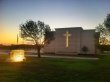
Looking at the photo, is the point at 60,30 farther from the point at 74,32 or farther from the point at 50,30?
the point at 50,30

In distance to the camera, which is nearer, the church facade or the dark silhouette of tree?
the dark silhouette of tree

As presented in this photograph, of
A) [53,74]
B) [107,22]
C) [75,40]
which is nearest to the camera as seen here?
[53,74]

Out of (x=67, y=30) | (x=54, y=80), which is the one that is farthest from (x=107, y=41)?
(x=67, y=30)

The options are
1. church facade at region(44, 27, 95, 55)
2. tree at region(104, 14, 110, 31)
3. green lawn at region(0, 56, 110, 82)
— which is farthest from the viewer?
church facade at region(44, 27, 95, 55)

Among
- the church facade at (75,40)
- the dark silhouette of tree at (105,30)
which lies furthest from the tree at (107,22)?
the church facade at (75,40)

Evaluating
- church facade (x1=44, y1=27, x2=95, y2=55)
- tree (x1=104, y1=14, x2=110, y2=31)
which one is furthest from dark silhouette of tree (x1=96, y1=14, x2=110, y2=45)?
church facade (x1=44, y1=27, x2=95, y2=55)

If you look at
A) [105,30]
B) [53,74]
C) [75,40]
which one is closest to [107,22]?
[105,30]

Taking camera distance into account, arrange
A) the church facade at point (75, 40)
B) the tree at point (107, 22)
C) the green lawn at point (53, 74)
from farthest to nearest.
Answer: the church facade at point (75, 40) < the tree at point (107, 22) < the green lawn at point (53, 74)

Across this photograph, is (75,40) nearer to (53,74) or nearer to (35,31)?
(35,31)

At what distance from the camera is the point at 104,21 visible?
31250 mm

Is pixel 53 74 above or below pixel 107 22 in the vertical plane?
below

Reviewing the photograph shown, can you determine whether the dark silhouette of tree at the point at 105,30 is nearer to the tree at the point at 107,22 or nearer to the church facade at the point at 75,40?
the tree at the point at 107,22

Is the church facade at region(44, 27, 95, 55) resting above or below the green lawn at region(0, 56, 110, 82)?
above

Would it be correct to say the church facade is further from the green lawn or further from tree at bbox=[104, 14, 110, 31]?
the green lawn
